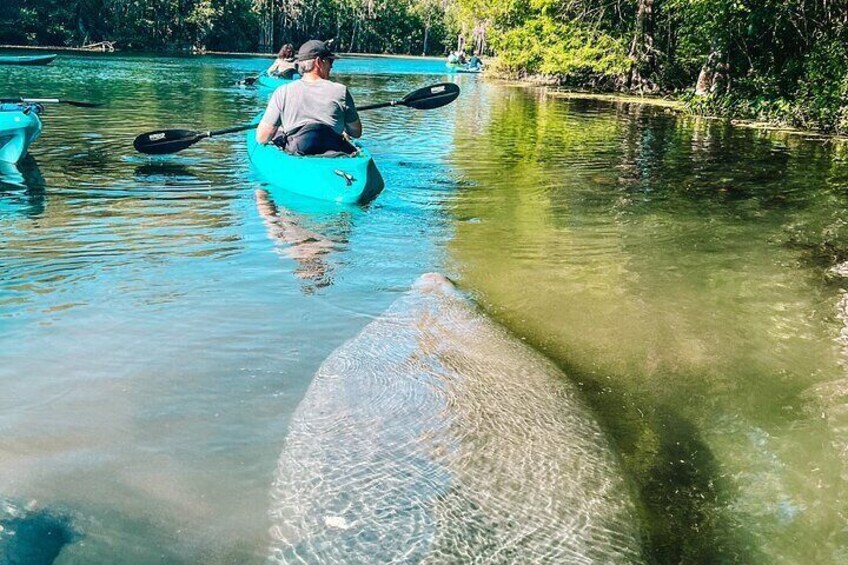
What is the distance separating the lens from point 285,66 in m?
23.7

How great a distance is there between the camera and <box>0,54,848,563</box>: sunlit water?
2980 mm

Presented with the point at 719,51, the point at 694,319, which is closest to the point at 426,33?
the point at 719,51

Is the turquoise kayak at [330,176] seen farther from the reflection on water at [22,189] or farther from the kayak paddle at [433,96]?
the kayak paddle at [433,96]

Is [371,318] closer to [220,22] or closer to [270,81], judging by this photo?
[270,81]

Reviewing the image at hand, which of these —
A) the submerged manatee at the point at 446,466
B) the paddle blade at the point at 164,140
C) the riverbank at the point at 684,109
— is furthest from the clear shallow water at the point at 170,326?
the riverbank at the point at 684,109

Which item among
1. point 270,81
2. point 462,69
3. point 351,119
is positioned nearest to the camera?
point 351,119

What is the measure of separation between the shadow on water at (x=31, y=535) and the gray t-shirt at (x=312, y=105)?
6.35 m

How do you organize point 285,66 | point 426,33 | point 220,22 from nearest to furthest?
point 285,66, point 220,22, point 426,33

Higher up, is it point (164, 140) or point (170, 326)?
point (164, 140)

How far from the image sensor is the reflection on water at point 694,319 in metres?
3.10

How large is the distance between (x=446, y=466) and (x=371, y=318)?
2010 millimetres

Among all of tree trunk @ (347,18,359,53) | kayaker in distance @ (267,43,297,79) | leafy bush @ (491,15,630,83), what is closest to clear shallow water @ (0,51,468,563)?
kayaker in distance @ (267,43,297,79)

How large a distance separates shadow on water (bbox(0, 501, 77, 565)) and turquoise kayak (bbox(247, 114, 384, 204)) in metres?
5.95

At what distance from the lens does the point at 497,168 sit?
11750 millimetres
